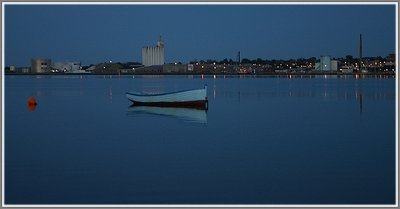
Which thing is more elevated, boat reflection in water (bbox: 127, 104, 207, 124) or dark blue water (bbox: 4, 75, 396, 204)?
boat reflection in water (bbox: 127, 104, 207, 124)

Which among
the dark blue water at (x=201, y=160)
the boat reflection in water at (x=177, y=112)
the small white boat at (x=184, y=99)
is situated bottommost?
the dark blue water at (x=201, y=160)

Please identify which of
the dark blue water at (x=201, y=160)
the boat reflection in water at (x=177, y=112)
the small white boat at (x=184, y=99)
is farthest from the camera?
the small white boat at (x=184, y=99)

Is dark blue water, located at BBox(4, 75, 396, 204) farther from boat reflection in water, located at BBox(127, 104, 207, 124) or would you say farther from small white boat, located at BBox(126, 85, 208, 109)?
small white boat, located at BBox(126, 85, 208, 109)

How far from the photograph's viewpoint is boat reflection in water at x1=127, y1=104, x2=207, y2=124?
21.5m

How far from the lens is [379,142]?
48.7ft


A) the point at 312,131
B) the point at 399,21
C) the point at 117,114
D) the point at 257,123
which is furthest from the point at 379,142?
the point at 117,114

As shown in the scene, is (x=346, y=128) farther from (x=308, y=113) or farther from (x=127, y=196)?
(x=127, y=196)

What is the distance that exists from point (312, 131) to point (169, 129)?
4.08 metres

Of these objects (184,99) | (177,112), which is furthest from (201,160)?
(184,99)

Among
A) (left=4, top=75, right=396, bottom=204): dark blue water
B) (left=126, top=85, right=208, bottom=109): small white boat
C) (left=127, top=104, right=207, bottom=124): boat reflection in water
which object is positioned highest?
Answer: (left=126, top=85, right=208, bottom=109): small white boat

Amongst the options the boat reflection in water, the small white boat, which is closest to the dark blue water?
the boat reflection in water

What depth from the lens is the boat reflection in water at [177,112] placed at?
848 inches

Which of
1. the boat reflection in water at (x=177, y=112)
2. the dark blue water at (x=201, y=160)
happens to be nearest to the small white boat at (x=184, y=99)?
the boat reflection in water at (x=177, y=112)

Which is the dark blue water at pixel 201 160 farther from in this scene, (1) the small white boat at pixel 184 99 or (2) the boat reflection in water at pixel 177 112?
(1) the small white boat at pixel 184 99
